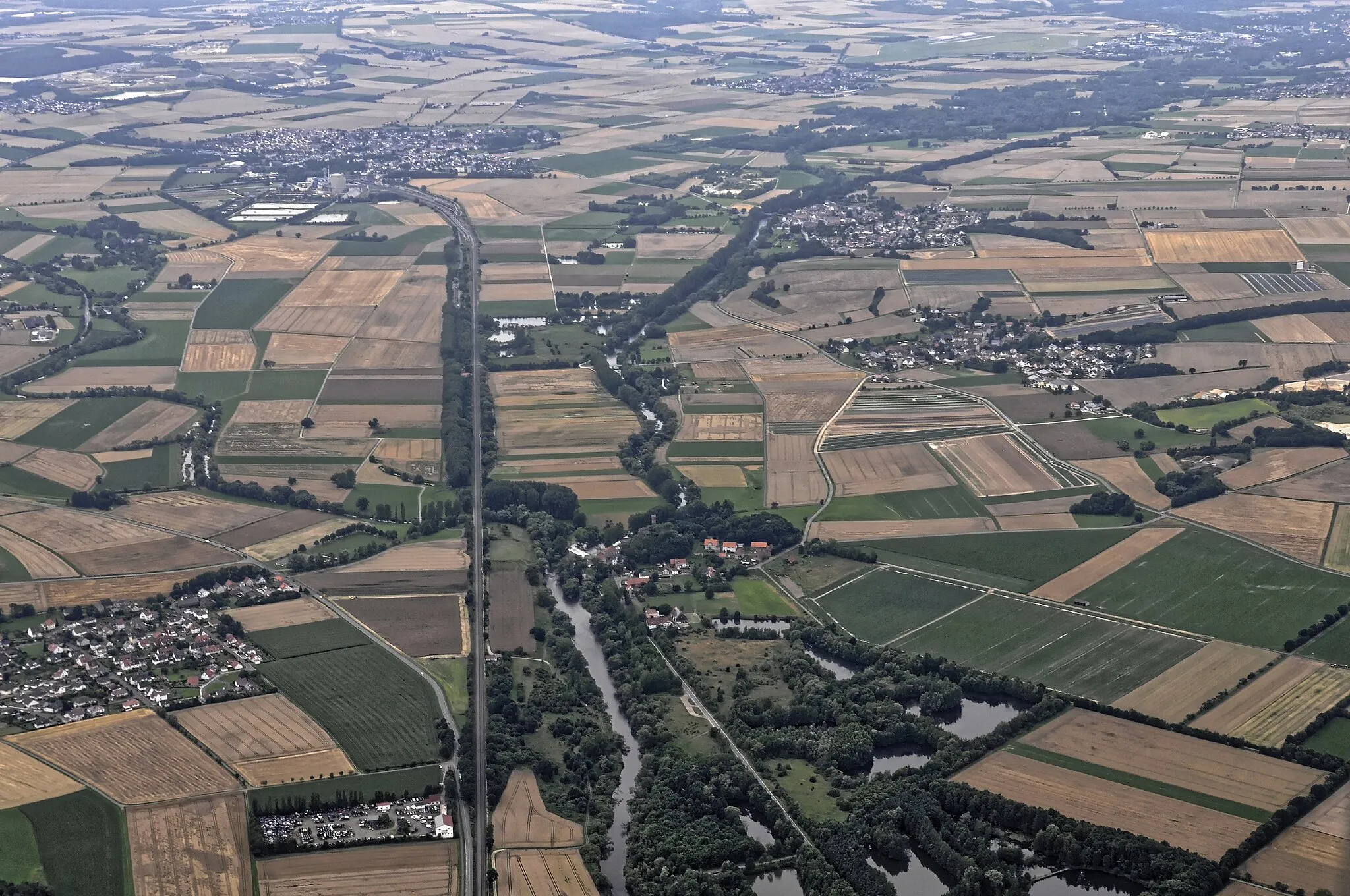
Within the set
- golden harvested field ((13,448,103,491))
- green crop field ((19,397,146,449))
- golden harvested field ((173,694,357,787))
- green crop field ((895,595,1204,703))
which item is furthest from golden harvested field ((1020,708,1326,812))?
green crop field ((19,397,146,449))

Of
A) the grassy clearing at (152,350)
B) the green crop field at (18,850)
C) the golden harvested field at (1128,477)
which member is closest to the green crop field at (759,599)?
the golden harvested field at (1128,477)

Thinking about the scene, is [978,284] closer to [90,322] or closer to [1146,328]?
[1146,328]

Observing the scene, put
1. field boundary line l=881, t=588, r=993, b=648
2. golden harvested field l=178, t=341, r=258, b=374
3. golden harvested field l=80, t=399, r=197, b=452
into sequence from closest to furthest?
field boundary line l=881, t=588, r=993, b=648 < golden harvested field l=80, t=399, r=197, b=452 < golden harvested field l=178, t=341, r=258, b=374

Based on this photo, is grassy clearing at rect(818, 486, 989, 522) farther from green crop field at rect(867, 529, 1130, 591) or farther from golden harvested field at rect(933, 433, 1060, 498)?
green crop field at rect(867, 529, 1130, 591)

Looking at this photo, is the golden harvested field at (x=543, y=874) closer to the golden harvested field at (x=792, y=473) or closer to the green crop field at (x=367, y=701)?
the green crop field at (x=367, y=701)

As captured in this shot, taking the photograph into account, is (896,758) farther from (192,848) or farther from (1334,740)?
(192,848)
